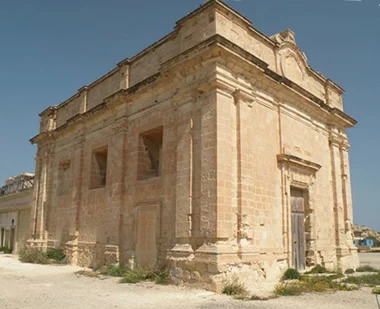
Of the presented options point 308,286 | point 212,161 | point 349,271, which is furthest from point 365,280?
point 212,161

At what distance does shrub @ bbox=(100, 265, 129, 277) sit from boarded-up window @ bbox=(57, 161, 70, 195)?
559cm

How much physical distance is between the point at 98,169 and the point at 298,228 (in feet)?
21.7

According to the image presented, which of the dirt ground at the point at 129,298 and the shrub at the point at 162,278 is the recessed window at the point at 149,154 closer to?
the shrub at the point at 162,278

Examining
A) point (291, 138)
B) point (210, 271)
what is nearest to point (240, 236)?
point (210, 271)

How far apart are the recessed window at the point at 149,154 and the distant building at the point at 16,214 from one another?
9551 mm

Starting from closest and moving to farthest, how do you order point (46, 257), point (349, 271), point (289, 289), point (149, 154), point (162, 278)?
1. point (289, 289)
2. point (162, 278)
3. point (149, 154)
4. point (349, 271)
5. point (46, 257)

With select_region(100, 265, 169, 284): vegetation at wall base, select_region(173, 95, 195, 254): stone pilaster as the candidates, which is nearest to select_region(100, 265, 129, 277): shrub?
select_region(100, 265, 169, 284): vegetation at wall base

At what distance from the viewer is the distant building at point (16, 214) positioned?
17828 mm

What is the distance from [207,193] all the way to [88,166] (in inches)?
239

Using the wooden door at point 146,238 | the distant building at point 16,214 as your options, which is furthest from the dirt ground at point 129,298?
the distant building at point 16,214

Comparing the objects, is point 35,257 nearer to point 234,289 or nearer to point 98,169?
point 98,169

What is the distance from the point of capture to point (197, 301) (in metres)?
6.13

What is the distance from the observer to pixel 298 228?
9906 mm

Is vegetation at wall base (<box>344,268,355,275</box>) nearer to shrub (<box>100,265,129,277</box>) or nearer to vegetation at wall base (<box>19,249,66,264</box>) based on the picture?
shrub (<box>100,265,129,277</box>)
